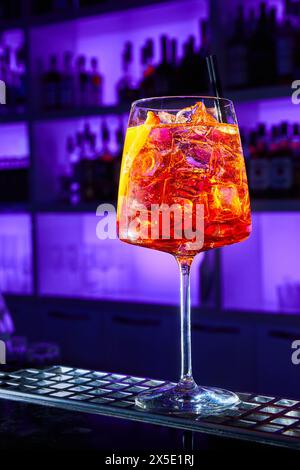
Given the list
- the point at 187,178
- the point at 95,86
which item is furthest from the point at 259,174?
Result: the point at 187,178

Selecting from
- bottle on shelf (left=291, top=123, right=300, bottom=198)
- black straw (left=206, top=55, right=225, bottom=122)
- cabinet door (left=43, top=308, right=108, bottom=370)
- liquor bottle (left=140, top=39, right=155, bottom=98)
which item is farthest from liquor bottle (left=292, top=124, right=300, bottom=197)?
black straw (left=206, top=55, right=225, bottom=122)

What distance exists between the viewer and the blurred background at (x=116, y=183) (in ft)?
8.22

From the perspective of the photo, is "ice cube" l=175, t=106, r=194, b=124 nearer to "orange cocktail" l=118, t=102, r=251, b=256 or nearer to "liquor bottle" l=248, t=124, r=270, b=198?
"orange cocktail" l=118, t=102, r=251, b=256

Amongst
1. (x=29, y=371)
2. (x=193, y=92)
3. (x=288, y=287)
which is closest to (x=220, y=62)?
(x=193, y=92)

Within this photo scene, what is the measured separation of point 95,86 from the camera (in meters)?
3.03

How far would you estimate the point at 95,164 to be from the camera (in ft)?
9.50

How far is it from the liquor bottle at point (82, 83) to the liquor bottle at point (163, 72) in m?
0.37

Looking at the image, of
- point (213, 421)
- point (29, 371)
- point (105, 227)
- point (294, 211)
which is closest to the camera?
point (213, 421)

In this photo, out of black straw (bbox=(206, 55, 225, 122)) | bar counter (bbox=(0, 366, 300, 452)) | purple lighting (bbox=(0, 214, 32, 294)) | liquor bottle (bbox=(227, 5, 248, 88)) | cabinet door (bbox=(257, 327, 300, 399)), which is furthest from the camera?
purple lighting (bbox=(0, 214, 32, 294))

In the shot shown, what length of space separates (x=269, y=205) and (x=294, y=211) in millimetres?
93

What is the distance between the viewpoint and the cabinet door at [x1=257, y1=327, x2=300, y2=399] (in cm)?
241

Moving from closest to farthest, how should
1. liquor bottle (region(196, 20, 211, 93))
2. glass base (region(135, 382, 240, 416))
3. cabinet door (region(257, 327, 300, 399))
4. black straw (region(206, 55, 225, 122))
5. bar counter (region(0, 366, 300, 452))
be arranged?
bar counter (region(0, 366, 300, 452)) < glass base (region(135, 382, 240, 416)) < black straw (region(206, 55, 225, 122)) < cabinet door (region(257, 327, 300, 399)) < liquor bottle (region(196, 20, 211, 93))

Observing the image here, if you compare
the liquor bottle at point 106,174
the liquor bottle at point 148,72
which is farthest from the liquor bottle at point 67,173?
the liquor bottle at point 148,72

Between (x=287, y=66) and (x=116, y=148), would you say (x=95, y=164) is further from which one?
(x=287, y=66)
